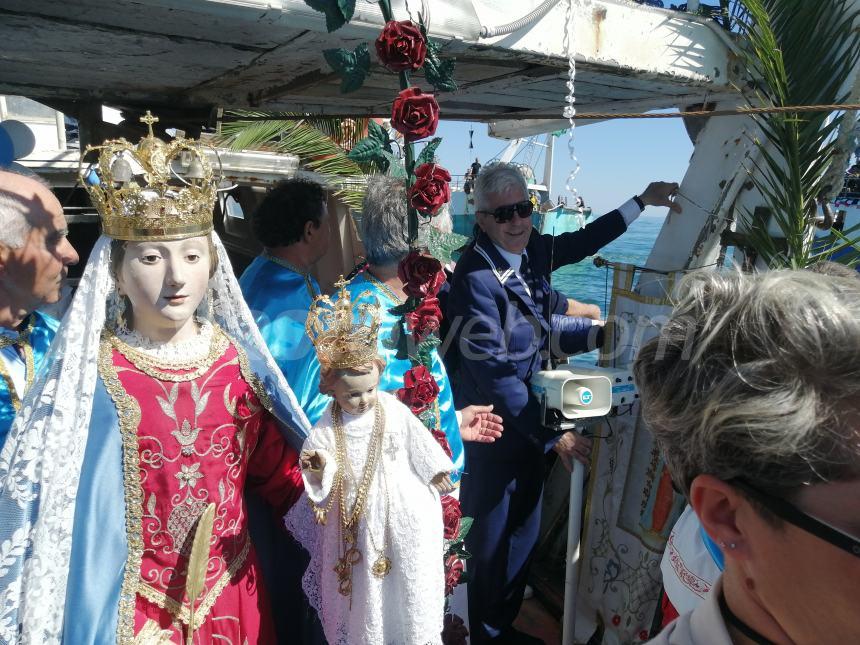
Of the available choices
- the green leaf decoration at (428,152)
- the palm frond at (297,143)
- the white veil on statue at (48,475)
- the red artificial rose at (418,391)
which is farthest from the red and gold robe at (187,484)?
the palm frond at (297,143)

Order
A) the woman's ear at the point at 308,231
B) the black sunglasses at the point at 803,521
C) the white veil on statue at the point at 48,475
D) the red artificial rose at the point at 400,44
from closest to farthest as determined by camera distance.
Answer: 1. the black sunglasses at the point at 803,521
2. the white veil on statue at the point at 48,475
3. the red artificial rose at the point at 400,44
4. the woman's ear at the point at 308,231

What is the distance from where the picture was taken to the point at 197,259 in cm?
167

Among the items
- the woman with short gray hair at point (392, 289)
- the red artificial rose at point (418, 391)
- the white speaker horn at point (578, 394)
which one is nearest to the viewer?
the red artificial rose at point (418, 391)

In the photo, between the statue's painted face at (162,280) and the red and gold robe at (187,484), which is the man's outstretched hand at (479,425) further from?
the statue's painted face at (162,280)

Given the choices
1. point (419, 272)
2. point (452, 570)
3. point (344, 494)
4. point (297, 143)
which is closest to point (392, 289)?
point (419, 272)

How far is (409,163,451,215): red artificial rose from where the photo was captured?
174 cm

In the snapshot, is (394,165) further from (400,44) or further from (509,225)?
(509,225)

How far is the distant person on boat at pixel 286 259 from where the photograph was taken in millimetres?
2820

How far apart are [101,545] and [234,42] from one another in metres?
1.64

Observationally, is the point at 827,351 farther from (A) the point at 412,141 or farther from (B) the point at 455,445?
(B) the point at 455,445

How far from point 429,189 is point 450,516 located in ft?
3.64

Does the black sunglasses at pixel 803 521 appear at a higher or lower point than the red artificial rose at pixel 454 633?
higher

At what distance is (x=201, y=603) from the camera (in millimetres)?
1696

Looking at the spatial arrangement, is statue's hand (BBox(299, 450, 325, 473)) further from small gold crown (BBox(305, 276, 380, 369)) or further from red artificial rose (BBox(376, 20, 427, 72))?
red artificial rose (BBox(376, 20, 427, 72))
